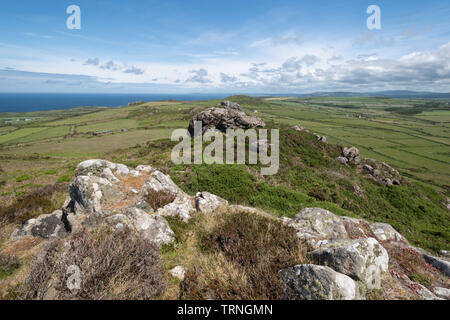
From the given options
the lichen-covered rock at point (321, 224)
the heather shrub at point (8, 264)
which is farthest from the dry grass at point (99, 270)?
the lichen-covered rock at point (321, 224)

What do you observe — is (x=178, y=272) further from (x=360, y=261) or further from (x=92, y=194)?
(x=92, y=194)

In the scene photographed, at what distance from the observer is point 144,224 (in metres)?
7.60

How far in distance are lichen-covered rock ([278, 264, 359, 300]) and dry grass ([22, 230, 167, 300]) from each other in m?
3.37

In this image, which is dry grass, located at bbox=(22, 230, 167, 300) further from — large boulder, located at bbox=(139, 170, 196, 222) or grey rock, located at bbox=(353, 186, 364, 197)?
grey rock, located at bbox=(353, 186, 364, 197)

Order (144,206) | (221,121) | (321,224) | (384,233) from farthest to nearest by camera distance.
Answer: (221,121)
(384,233)
(321,224)
(144,206)

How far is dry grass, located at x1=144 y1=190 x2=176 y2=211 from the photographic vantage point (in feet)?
32.2

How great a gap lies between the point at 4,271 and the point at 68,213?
306cm

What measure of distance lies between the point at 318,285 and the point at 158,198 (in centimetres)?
811

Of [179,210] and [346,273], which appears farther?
[179,210]

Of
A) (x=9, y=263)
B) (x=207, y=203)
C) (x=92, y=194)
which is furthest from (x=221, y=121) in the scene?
(x=9, y=263)

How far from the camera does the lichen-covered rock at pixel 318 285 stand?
4297 millimetres

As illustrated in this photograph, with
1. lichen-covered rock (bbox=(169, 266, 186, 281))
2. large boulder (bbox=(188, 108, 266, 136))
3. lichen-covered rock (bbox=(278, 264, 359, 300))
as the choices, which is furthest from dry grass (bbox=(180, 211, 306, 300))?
large boulder (bbox=(188, 108, 266, 136))
